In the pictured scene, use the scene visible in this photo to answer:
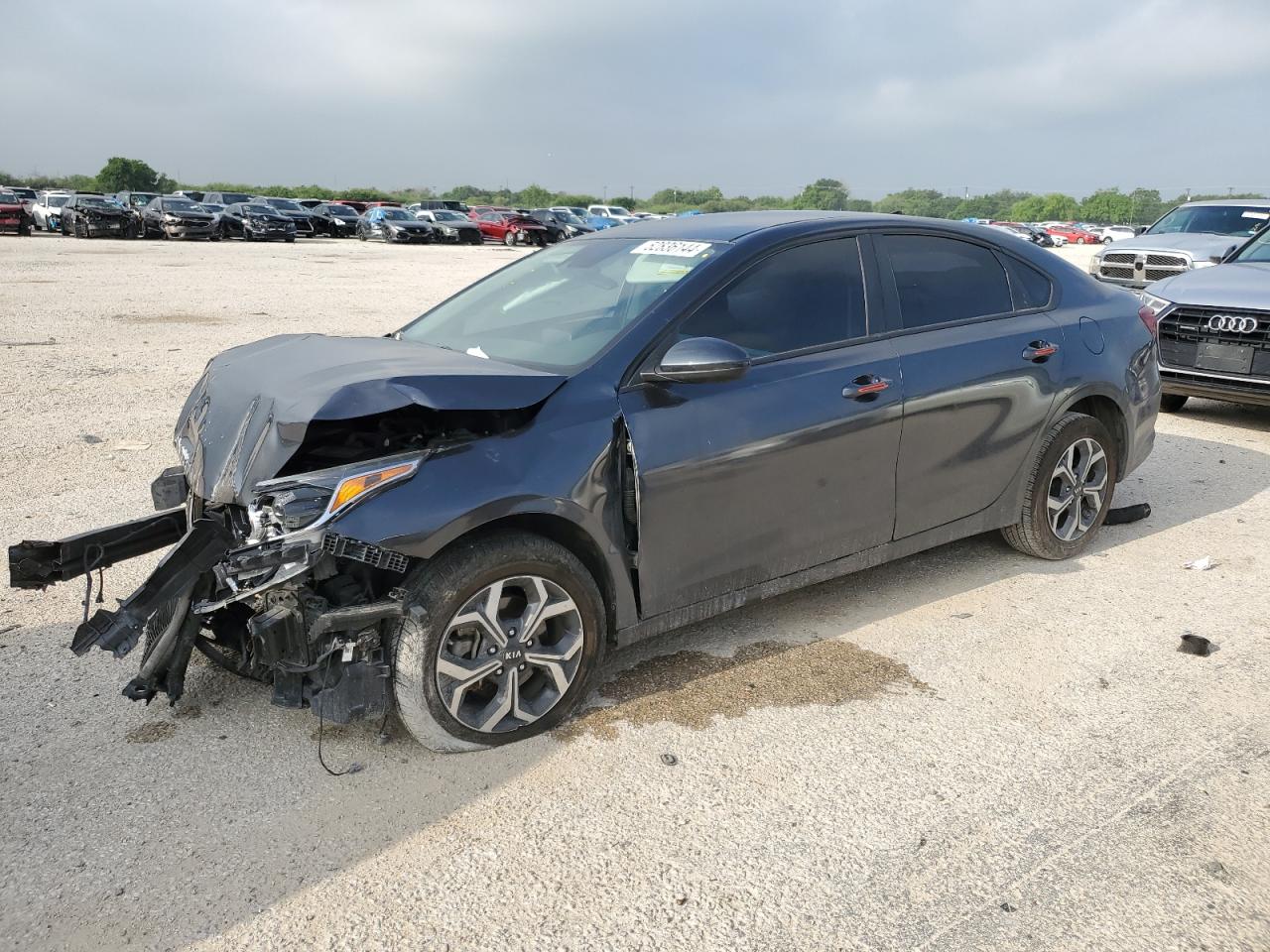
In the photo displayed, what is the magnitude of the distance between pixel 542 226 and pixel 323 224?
365 inches

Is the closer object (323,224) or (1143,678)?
(1143,678)

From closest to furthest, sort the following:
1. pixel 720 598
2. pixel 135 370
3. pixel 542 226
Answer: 1. pixel 720 598
2. pixel 135 370
3. pixel 542 226

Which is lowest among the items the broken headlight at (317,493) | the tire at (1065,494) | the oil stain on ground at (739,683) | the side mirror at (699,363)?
the oil stain on ground at (739,683)

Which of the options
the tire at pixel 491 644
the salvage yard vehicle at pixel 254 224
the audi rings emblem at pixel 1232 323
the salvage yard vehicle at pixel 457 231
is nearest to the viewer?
the tire at pixel 491 644

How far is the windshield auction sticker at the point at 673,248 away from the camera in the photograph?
398cm

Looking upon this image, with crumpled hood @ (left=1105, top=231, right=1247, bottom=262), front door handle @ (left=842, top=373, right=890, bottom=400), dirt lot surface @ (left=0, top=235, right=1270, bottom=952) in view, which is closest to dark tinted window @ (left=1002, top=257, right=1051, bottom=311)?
front door handle @ (left=842, top=373, right=890, bottom=400)

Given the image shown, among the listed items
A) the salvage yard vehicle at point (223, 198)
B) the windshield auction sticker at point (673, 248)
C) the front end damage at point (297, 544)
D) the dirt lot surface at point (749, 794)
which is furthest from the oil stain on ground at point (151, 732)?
the salvage yard vehicle at point (223, 198)

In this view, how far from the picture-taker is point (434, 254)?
105ft

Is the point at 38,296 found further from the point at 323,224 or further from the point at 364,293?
the point at 323,224

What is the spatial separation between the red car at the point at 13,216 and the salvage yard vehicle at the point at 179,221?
405cm

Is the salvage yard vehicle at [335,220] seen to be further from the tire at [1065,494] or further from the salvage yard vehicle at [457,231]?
the tire at [1065,494]

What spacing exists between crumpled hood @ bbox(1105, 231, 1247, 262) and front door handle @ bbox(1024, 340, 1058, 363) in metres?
9.38

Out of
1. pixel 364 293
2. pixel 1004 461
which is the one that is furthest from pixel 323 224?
pixel 1004 461

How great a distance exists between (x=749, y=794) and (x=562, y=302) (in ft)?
6.97
